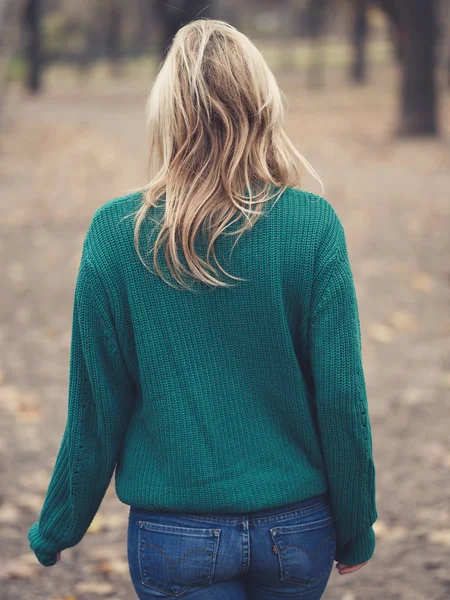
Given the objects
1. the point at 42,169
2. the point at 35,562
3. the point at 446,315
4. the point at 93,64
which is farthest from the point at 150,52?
the point at 35,562

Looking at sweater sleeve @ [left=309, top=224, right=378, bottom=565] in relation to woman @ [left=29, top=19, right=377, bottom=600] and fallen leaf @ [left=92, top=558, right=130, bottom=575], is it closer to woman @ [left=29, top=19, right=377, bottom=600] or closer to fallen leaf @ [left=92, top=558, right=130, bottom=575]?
woman @ [left=29, top=19, right=377, bottom=600]

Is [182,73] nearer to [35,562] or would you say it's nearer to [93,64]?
[35,562]

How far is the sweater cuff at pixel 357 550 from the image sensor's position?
2.06m

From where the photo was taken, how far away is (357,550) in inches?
81.4

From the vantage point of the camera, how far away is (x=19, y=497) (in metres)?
4.41

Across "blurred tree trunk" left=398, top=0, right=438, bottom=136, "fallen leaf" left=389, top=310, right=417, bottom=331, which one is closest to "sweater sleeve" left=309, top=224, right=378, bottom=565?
"fallen leaf" left=389, top=310, right=417, bottom=331

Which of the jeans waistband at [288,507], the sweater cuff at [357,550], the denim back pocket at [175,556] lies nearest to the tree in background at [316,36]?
the sweater cuff at [357,550]

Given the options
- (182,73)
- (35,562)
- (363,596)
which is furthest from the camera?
(35,562)

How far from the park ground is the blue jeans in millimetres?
1790

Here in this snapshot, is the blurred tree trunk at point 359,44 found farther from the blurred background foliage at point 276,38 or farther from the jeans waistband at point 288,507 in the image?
the jeans waistband at point 288,507

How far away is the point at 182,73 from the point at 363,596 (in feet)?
8.21

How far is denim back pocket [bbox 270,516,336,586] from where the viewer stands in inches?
72.2

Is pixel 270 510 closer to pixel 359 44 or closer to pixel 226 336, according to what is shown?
pixel 226 336

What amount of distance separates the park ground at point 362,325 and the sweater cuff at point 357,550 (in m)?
1.55
